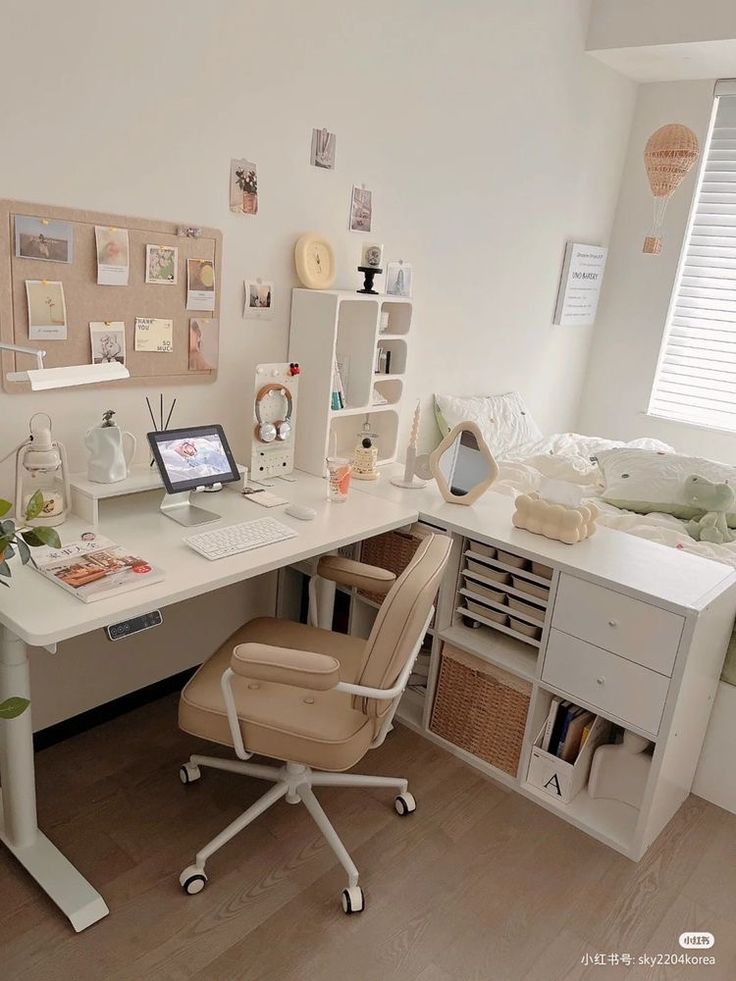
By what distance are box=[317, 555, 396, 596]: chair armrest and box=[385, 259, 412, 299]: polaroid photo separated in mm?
1133

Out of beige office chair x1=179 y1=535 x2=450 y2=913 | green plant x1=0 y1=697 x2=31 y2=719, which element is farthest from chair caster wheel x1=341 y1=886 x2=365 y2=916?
green plant x1=0 y1=697 x2=31 y2=719

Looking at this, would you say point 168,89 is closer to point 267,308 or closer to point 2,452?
point 267,308

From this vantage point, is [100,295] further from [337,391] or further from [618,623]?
[618,623]

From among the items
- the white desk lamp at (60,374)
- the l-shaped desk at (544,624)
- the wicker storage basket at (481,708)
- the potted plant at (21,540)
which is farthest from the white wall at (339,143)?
the wicker storage basket at (481,708)

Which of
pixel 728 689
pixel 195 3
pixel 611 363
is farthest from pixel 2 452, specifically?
pixel 611 363

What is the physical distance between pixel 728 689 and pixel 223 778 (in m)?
1.51

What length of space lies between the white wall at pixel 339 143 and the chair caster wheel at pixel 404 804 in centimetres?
122

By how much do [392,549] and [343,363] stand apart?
0.69 metres

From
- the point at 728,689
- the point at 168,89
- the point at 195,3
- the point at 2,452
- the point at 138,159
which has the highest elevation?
the point at 195,3

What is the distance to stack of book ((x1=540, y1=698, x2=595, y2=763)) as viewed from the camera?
220 centimetres

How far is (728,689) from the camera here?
7.38 feet

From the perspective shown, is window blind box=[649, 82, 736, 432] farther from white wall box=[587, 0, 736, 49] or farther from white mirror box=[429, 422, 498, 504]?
white mirror box=[429, 422, 498, 504]

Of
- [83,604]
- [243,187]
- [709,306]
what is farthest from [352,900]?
[709,306]

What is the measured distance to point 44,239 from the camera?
1.90 meters
